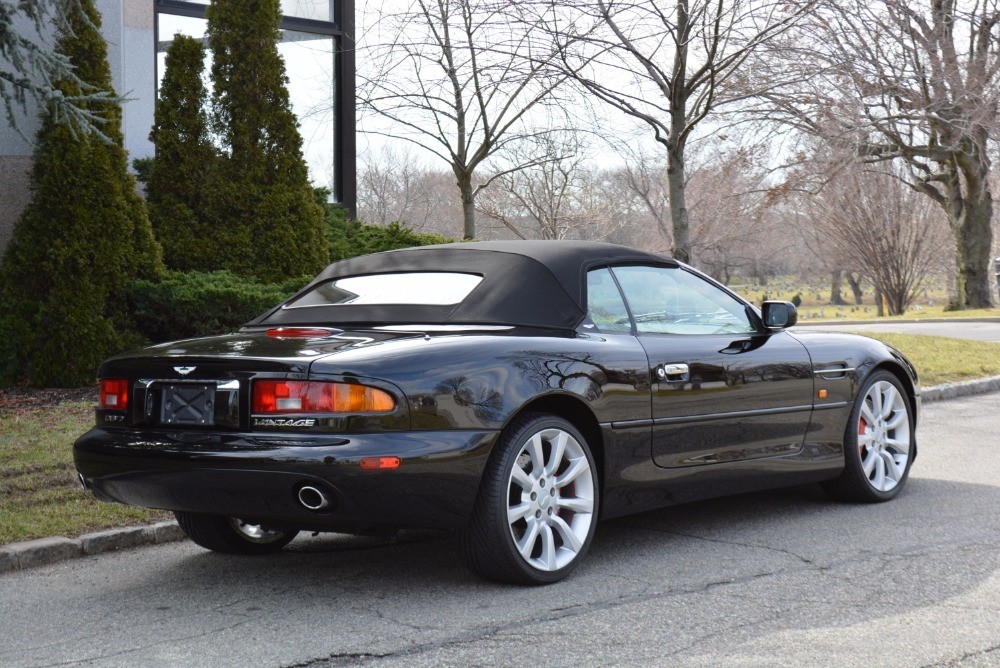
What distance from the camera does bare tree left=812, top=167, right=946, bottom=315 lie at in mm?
35531

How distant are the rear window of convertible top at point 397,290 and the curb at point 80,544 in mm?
1290

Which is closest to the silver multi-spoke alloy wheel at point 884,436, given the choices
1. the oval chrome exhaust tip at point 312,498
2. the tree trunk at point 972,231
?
the oval chrome exhaust tip at point 312,498

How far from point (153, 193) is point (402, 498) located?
917 centimetres

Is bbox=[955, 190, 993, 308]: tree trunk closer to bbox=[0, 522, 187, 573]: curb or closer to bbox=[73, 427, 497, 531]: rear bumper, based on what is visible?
bbox=[0, 522, 187, 573]: curb

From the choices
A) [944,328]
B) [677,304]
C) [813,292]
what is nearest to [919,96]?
[944,328]

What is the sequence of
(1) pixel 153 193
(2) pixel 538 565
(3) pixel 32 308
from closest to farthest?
(2) pixel 538 565 < (3) pixel 32 308 < (1) pixel 153 193

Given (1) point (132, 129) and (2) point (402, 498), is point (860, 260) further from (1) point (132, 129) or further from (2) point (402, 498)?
(2) point (402, 498)

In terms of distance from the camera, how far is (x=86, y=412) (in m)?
9.16

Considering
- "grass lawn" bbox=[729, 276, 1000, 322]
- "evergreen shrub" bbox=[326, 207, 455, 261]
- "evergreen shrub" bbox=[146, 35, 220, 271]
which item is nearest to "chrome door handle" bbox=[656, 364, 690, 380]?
"evergreen shrub" bbox=[146, 35, 220, 271]

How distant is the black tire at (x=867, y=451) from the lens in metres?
6.35

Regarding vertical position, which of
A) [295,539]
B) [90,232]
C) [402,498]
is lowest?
[295,539]

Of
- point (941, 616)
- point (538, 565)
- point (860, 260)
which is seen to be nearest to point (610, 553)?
point (538, 565)

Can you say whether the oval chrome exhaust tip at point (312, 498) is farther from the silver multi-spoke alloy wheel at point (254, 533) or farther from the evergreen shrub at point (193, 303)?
the evergreen shrub at point (193, 303)

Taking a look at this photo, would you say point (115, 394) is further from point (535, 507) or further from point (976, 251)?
point (976, 251)
